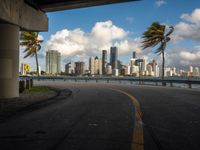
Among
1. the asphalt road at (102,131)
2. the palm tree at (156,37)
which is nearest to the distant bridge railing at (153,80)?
the palm tree at (156,37)

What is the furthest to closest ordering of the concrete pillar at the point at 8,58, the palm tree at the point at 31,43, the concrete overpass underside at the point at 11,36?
the palm tree at the point at 31,43
the concrete pillar at the point at 8,58
the concrete overpass underside at the point at 11,36

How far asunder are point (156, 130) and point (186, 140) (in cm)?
103

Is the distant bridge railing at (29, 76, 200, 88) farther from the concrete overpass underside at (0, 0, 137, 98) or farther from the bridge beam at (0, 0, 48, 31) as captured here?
the bridge beam at (0, 0, 48, 31)

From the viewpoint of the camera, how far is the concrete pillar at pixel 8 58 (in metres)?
15.2

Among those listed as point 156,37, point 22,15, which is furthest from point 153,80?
point 22,15

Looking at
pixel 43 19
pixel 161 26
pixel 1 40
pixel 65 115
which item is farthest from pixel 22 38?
pixel 65 115

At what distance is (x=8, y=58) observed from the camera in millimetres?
15383

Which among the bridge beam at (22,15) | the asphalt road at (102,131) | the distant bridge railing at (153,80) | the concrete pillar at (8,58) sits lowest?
the asphalt road at (102,131)

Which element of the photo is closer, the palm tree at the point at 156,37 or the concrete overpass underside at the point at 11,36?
the concrete overpass underside at the point at 11,36

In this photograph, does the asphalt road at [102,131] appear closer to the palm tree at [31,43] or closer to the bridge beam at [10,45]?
the bridge beam at [10,45]

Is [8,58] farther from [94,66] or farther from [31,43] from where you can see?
[94,66]

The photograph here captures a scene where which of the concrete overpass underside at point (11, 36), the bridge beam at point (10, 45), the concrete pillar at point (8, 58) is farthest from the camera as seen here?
the concrete pillar at point (8, 58)

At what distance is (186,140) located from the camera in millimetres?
6000

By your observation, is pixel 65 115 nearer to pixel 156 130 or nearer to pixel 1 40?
pixel 156 130
